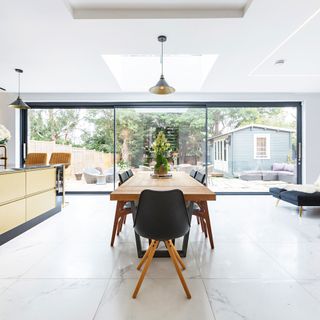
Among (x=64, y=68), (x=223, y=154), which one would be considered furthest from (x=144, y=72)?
(x=223, y=154)

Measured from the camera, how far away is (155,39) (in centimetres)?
305

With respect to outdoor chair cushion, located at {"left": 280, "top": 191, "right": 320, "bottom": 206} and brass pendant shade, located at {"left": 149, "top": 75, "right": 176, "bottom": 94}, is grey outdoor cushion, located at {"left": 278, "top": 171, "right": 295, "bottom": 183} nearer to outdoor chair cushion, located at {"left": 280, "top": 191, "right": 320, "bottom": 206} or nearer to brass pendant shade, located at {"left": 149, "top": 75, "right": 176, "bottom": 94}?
outdoor chair cushion, located at {"left": 280, "top": 191, "right": 320, "bottom": 206}

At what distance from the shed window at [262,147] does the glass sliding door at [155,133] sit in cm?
144

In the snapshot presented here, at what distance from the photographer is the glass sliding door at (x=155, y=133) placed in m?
6.08

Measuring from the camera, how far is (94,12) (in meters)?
2.58

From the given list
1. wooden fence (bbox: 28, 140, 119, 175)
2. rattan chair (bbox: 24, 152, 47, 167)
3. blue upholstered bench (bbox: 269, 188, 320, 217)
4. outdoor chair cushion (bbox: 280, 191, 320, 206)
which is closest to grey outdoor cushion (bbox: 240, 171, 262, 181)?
blue upholstered bench (bbox: 269, 188, 320, 217)

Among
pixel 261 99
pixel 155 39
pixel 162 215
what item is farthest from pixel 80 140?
pixel 162 215

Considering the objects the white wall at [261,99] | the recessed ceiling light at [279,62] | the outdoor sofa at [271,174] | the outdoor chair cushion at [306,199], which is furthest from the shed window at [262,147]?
the recessed ceiling light at [279,62]

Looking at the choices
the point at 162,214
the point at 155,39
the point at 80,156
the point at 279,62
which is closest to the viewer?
the point at 162,214

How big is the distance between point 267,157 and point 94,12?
532 cm

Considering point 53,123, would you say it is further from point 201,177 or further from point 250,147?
point 250,147

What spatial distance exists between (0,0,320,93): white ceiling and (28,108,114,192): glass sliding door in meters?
1.53

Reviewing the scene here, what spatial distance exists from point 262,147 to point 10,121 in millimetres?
6664

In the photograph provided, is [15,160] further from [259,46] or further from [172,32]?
[259,46]
